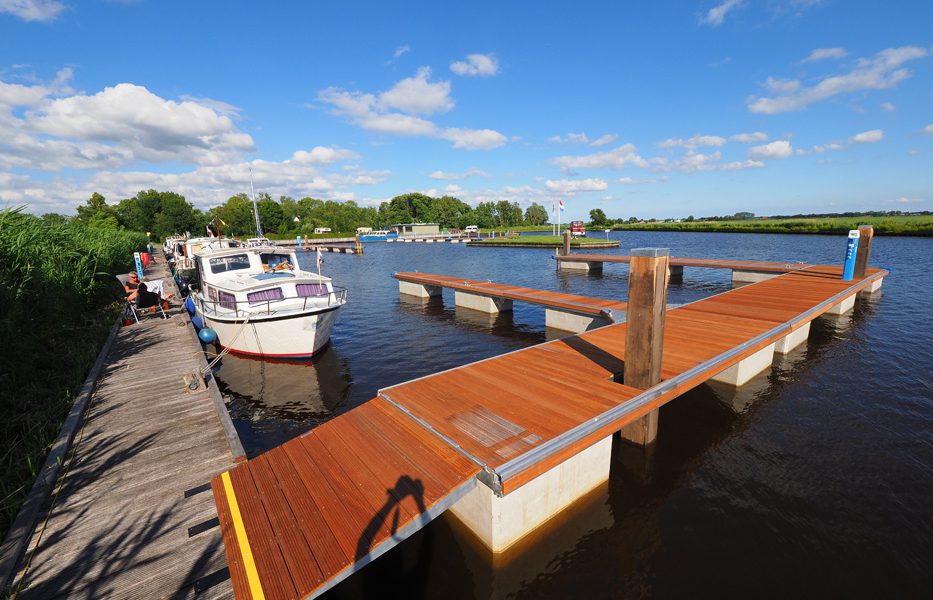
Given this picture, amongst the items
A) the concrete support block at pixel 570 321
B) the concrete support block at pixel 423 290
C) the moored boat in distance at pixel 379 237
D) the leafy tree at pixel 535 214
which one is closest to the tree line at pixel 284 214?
the leafy tree at pixel 535 214

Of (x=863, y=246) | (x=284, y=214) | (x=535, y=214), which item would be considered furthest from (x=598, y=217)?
(x=863, y=246)

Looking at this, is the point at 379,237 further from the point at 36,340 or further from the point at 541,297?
the point at 36,340

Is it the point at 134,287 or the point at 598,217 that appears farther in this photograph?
the point at 598,217

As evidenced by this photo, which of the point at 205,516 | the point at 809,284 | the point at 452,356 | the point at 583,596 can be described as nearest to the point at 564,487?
the point at 583,596

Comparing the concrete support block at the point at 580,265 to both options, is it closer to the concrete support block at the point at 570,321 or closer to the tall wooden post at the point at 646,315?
the concrete support block at the point at 570,321

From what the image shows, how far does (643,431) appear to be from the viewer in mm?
8961

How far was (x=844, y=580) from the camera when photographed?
592 centimetres

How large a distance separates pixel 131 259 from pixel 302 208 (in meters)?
128

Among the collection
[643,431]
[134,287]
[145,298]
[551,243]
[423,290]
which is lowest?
[643,431]

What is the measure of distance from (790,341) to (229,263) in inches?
975

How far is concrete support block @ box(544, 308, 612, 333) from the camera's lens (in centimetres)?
1725

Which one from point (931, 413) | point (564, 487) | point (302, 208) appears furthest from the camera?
point (302, 208)

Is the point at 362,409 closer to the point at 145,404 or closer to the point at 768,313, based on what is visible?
the point at 145,404

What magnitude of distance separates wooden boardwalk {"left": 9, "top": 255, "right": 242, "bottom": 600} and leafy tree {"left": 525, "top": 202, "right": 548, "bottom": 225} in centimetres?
18497
